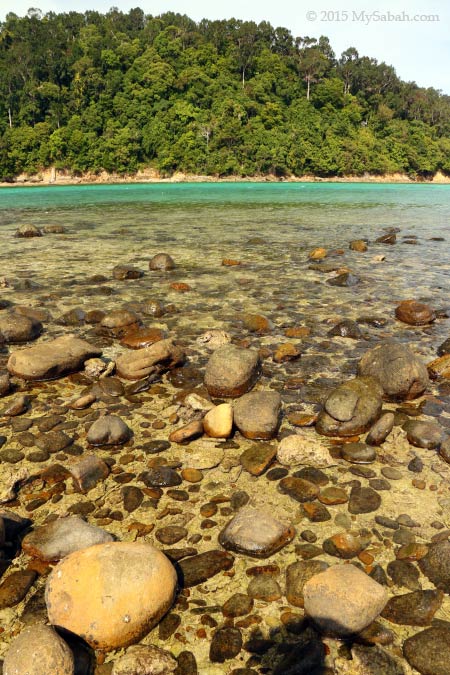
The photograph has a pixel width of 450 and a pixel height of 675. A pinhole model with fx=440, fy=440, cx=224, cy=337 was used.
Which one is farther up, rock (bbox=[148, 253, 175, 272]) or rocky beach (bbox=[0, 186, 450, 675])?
rock (bbox=[148, 253, 175, 272])

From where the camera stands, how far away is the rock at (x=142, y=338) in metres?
7.53

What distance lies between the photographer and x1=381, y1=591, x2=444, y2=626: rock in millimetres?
2854

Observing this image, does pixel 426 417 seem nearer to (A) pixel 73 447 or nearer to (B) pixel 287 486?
(B) pixel 287 486

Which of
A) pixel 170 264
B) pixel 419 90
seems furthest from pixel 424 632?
pixel 419 90

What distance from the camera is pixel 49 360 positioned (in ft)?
20.6

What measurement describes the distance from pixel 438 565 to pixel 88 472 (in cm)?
306

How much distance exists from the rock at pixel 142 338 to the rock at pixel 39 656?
5.24 metres

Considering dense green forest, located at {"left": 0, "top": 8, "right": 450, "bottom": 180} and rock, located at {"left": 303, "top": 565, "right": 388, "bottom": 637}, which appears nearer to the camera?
rock, located at {"left": 303, "top": 565, "right": 388, "bottom": 637}

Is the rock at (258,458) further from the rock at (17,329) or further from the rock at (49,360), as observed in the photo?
the rock at (17,329)

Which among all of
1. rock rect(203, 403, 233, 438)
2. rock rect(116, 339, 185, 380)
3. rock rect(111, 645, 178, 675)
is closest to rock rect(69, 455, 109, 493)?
rock rect(203, 403, 233, 438)

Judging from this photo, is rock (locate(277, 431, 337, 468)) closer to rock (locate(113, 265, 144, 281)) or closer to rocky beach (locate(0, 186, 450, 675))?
rocky beach (locate(0, 186, 450, 675))

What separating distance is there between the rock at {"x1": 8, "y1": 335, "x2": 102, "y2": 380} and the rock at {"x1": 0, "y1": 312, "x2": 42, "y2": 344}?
→ 132 centimetres

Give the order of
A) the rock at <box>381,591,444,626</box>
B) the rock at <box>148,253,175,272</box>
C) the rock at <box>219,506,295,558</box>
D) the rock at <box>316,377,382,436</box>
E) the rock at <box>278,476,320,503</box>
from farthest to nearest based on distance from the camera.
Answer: the rock at <box>148,253,175,272</box> → the rock at <box>316,377,382,436</box> → the rock at <box>278,476,320,503</box> → the rock at <box>219,506,295,558</box> → the rock at <box>381,591,444,626</box>

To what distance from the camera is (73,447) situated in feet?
15.6
